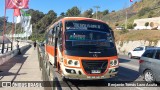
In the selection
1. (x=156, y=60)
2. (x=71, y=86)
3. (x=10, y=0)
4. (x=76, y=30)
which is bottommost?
(x=71, y=86)

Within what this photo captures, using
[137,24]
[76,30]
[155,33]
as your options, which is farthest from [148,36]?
[76,30]

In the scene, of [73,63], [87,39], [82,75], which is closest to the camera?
[82,75]

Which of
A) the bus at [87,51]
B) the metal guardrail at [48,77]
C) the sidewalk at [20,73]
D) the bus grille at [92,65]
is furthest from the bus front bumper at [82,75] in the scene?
the metal guardrail at [48,77]

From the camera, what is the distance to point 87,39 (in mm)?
A: 12656

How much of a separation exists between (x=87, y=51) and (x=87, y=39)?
979 mm

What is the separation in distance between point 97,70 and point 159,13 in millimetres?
95523

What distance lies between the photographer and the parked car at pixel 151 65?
1156 centimetres

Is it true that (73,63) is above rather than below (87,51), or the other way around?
below

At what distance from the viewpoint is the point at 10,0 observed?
2653cm

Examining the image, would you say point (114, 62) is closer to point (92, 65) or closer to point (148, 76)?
point (92, 65)

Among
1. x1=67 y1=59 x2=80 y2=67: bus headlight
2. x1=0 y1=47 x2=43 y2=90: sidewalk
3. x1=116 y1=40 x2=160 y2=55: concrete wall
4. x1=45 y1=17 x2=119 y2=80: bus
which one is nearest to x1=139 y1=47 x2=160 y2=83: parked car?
x1=45 y1=17 x2=119 y2=80: bus

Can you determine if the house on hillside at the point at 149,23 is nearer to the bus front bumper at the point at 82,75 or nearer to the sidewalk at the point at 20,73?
the sidewalk at the point at 20,73

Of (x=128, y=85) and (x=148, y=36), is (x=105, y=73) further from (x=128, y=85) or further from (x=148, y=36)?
(x=148, y=36)

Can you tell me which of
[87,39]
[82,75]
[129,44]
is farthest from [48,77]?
[129,44]
